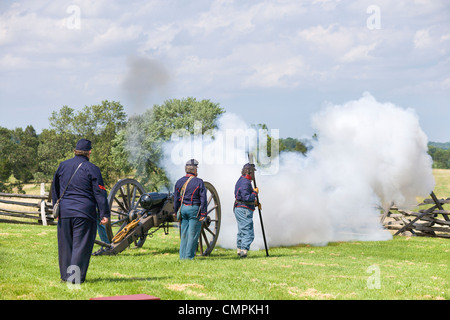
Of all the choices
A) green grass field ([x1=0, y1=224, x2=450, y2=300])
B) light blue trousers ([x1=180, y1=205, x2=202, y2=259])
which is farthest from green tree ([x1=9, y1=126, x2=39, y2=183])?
light blue trousers ([x1=180, y1=205, x2=202, y2=259])

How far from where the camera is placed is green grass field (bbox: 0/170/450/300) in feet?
22.0

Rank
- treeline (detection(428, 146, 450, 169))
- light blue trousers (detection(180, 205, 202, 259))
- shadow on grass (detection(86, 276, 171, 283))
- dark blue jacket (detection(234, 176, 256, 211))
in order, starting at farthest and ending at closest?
1. treeline (detection(428, 146, 450, 169))
2. dark blue jacket (detection(234, 176, 256, 211))
3. light blue trousers (detection(180, 205, 202, 259))
4. shadow on grass (detection(86, 276, 171, 283))

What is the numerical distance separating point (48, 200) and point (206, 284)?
14.1 meters

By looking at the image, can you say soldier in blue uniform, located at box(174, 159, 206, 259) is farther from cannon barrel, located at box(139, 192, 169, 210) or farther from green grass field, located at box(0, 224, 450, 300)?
cannon barrel, located at box(139, 192, 169, 210)

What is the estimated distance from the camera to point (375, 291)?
286 inches

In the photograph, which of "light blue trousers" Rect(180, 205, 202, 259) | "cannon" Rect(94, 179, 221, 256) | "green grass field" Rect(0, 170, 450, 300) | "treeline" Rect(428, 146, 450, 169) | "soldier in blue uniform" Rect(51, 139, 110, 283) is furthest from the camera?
"treeline" Rect(428, 146, 450, 169)

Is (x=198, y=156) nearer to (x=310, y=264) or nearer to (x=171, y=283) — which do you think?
(x=310, y=264)

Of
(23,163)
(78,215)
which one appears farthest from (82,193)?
(23,163)

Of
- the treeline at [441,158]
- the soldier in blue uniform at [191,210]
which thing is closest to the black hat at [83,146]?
the soldier in blue uniform at [191,210]

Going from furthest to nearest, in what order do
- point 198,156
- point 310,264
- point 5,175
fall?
point 5,175, point 198,156, point 310,264

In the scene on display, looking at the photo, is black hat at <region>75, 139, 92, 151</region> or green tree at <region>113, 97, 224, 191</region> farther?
green tree at <region>113, 97, 224, 191</region>

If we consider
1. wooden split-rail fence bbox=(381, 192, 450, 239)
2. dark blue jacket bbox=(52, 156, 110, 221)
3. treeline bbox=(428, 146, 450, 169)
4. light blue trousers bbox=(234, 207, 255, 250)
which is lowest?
wooden split-rail fence bbox=(381, 192, 450, 239)

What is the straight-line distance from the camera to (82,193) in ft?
→ 23.6
